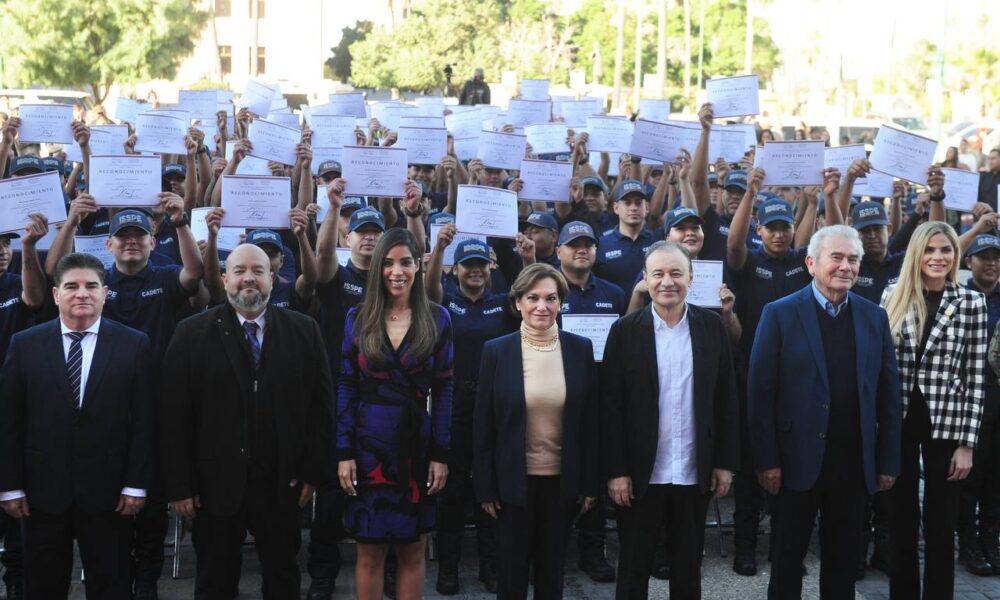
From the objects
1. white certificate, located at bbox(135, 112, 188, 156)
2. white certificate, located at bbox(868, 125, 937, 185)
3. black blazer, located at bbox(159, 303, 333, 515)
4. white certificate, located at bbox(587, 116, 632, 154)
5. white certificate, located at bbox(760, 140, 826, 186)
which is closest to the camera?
black blazer, located at bbox(159, 303, 333, 515)

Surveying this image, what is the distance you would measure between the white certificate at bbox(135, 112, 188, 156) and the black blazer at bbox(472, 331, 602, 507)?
592cm

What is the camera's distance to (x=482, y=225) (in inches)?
338

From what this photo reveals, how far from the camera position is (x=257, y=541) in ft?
20.0

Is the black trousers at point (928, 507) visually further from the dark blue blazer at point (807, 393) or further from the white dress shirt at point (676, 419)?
the white dress shirt at point (676, 419)

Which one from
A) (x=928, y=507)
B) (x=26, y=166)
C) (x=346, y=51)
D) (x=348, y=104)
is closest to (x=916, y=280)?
(x=928, y=507)

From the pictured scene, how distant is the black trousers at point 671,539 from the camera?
20.1 ft

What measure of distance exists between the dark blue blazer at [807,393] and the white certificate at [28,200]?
428 cm

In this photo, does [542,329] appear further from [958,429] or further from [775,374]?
[958,429]

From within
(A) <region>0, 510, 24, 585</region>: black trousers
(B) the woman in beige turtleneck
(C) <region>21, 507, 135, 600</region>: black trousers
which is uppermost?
(B) the woman in beige turtleneck

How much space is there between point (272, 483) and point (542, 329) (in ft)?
5.02

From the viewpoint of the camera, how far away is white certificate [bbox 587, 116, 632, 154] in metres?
12.4

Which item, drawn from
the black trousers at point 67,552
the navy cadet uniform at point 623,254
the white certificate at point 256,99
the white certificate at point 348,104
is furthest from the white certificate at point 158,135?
the black trousers at point 67,552

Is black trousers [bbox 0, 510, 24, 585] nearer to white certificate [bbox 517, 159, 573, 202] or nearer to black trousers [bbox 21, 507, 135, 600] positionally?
black trousers [bbox 21, 507, 135, 600]


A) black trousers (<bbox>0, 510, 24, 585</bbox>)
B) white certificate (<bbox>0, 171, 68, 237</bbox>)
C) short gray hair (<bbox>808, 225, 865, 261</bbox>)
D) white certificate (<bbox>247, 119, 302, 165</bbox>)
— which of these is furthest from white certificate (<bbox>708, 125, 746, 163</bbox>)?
black trousers (<bbox>0, 510, 24, 585</bbox>)
